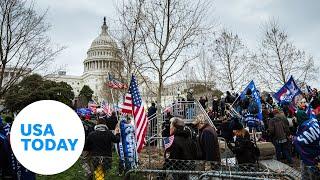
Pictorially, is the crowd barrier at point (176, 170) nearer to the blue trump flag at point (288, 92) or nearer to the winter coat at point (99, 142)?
the winter coat at point (99, 142)

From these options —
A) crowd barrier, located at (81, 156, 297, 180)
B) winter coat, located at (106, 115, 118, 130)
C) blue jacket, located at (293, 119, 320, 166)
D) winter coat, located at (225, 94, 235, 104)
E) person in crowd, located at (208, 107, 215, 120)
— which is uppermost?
winter coat, located at (225, 94, 235, 104)

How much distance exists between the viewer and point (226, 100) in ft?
60.3

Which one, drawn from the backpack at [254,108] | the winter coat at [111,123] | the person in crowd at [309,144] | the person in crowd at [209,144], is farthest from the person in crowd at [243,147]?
the winter coat at [111,123]

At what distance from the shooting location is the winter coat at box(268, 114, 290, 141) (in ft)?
38.9

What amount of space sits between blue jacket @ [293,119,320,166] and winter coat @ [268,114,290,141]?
4.32m

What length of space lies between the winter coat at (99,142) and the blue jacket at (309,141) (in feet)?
13.7

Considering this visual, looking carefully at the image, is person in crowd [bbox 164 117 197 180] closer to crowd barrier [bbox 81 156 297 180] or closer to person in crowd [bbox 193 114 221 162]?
crowd barrier [bbox 81 156 297 180]

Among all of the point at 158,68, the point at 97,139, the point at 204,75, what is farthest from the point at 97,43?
the point at 97,139

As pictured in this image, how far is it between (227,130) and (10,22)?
A: 955cm

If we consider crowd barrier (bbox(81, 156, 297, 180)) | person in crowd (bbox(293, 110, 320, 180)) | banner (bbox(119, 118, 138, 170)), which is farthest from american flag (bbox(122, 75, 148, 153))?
person in crowd (bbox(293, 110, 320, 180))

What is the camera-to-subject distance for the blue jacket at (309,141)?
7.42 meters

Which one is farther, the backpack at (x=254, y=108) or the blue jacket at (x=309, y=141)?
the backpack at (x=254, y=108)

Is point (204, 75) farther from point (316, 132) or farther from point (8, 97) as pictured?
point (316, 132)

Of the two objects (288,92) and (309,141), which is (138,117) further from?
(288,92)
